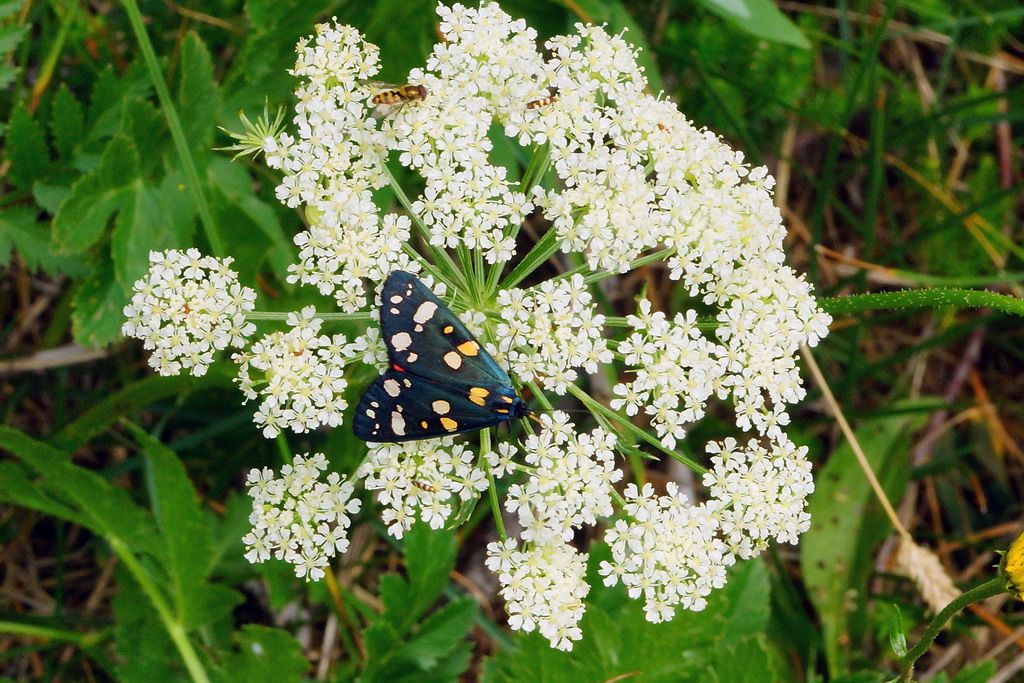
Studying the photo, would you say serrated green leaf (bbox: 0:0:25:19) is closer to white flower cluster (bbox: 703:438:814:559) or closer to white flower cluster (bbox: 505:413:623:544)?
white flower cluster (bbox: 505:413:623:544)

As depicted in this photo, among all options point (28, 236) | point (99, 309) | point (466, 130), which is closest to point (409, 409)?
point (466, 130)

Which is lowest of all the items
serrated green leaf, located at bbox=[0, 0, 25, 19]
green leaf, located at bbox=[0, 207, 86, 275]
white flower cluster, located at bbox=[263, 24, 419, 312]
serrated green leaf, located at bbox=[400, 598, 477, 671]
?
serrated green leaf, located at bbox=[400, 598, 477, 671]

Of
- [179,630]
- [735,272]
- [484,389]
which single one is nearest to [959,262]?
[735,272]

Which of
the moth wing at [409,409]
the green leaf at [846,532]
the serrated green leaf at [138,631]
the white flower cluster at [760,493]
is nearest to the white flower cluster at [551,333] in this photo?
the moth wing at [409,409]

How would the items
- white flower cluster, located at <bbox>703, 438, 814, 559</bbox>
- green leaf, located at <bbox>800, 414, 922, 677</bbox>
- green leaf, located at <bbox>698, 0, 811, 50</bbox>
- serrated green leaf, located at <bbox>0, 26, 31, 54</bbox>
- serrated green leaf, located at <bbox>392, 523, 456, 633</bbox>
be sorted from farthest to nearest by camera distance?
green leaf, located at <bbox>800, 414, 922, 677</bbox>, green leaf, located at <bbox>698, 0, 811, 50</bbox>, serrated green leaf, located at <bbox>392, 523, 456, 633</bbox>, serrated green leaf, located at <bbox>0, 26, 31, 54</bbox>, white flower cluster, located at <bbox>703, 438, 814, 559</bbox>

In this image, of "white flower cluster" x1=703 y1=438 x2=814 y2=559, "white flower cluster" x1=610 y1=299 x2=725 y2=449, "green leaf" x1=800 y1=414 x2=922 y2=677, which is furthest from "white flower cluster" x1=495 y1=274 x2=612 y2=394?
"green leaf" x1=800 y1=414 x2=922 y2=677
